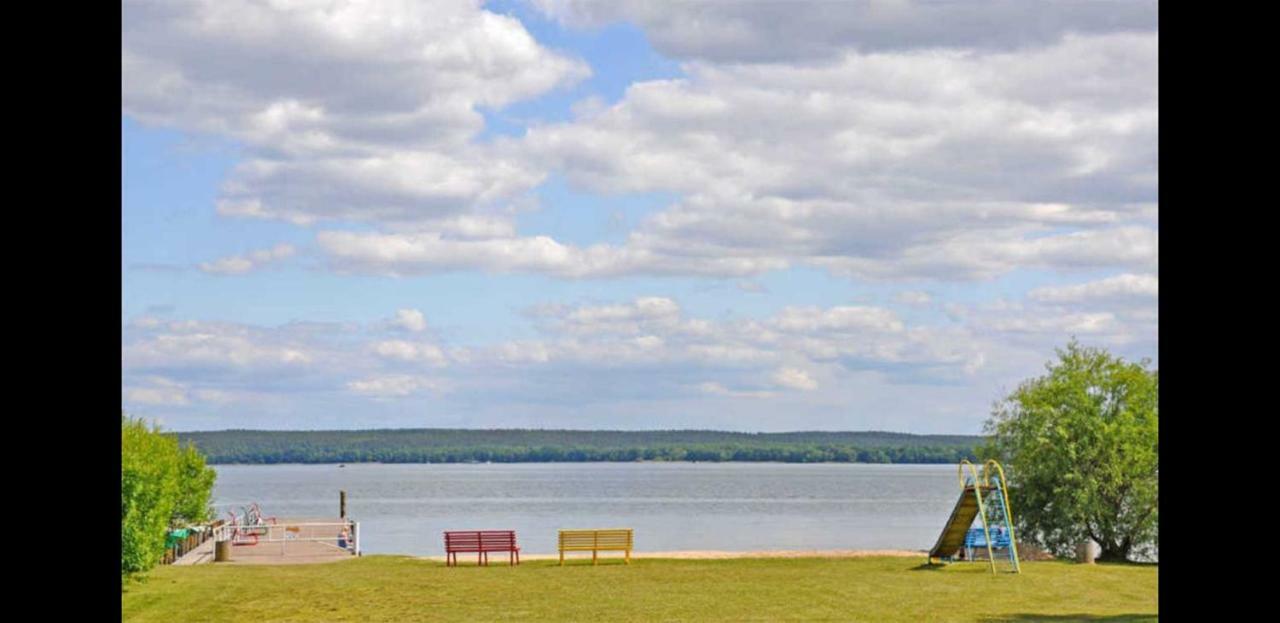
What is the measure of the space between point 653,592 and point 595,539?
503cm

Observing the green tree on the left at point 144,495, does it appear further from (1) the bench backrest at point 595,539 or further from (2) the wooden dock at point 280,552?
(1) the bench backrest at point 595,539

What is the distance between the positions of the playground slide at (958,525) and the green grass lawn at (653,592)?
45 cm

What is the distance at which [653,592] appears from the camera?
17578 mm

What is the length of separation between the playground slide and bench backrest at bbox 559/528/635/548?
4.77 meters

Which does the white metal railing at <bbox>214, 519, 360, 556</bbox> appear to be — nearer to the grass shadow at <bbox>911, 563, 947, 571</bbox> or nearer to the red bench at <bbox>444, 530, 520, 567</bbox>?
the red bench at <bbox>444, 530, 520, 567</bbox>

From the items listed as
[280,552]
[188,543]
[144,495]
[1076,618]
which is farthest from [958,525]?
[188,543]

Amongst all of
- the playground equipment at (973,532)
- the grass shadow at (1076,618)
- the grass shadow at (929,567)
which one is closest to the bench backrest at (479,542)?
the grass shadow at (929,567)

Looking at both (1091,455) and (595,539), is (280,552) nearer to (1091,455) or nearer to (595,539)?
(595,539)

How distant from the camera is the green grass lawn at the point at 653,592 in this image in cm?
1503

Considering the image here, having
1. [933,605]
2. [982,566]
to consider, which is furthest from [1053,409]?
[933,605]

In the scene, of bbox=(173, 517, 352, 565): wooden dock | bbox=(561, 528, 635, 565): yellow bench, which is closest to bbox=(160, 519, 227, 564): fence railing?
bbox=(173, 517, 352, 565): wooden dock

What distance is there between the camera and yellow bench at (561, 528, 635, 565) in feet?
72.9
